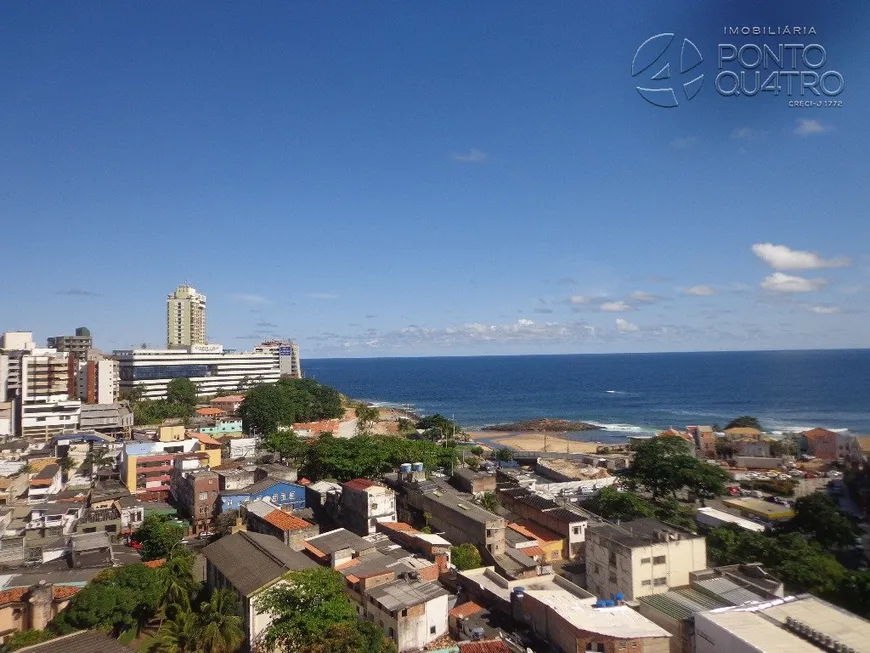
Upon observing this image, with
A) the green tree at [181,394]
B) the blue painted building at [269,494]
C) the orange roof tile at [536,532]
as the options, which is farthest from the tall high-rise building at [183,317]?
the orange roof tile at [536,532]

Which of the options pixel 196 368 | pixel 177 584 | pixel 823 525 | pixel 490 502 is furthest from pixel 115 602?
pixel 196 368

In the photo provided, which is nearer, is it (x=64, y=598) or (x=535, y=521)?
(x=64, y=598)

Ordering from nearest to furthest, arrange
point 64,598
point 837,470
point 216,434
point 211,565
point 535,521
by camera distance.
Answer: point 64,598 < point 211,565 < point 535,521 < point 837,470 < point 216,434

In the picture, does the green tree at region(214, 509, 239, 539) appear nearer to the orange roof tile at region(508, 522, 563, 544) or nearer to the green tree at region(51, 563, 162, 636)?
the green tree at region(51, 563, 162, 636)

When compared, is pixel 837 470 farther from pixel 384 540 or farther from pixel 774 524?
pixel 384 540

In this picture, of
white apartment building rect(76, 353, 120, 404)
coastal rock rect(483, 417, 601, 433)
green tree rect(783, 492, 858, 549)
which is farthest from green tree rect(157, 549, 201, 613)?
coastal rock rect(483, 417, 601, 433)

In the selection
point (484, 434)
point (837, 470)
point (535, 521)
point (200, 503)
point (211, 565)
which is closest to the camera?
point (211, 565)

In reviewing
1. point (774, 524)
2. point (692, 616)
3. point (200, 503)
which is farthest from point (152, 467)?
point (774, 524)
